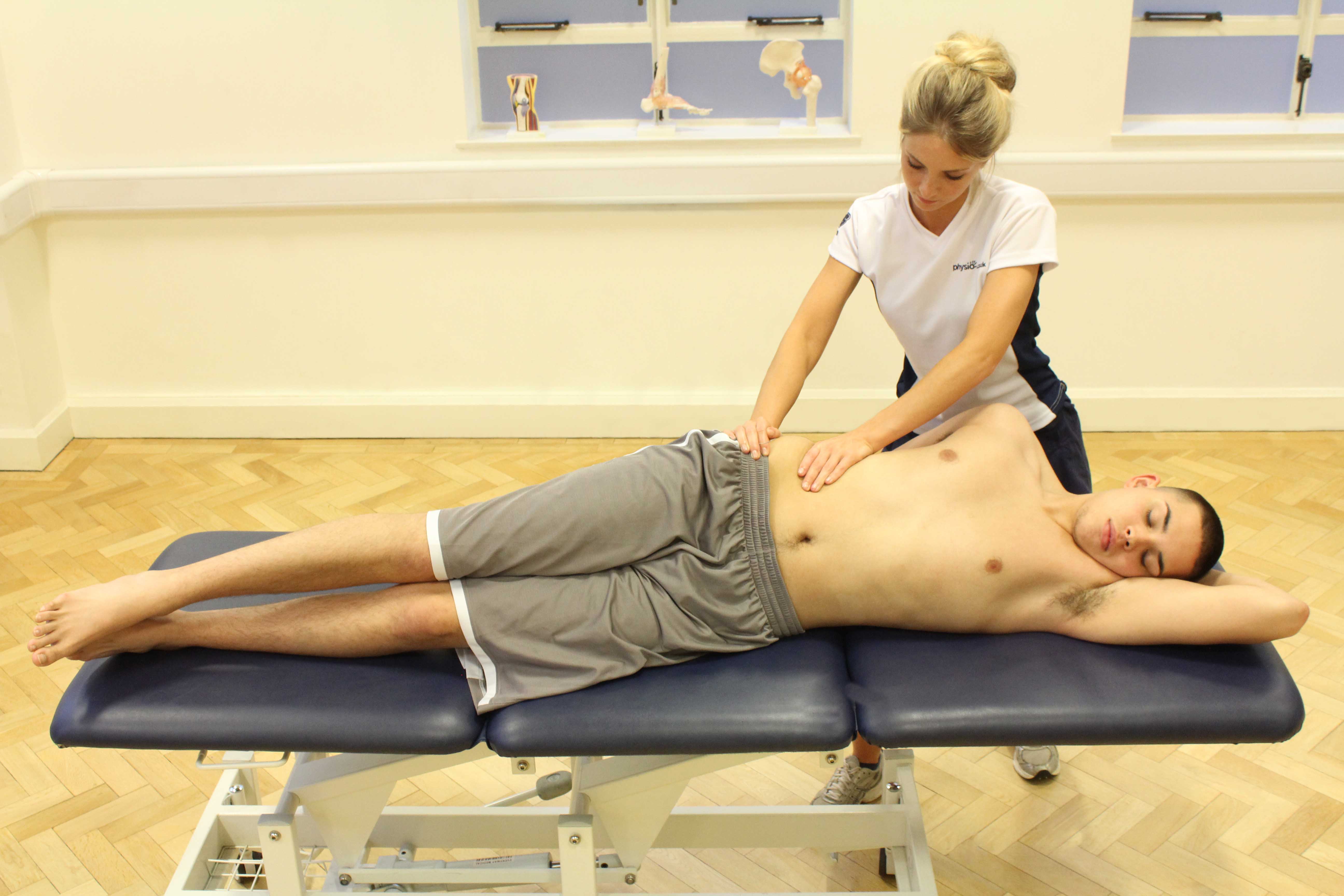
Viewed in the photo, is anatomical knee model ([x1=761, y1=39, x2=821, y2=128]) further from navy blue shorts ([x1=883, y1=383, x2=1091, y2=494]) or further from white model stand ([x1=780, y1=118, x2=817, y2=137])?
navy blue shorts ([x1=883, y1=383, x2=1091, y2=494])

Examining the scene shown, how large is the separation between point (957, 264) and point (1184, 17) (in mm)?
2042

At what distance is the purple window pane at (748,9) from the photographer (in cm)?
496

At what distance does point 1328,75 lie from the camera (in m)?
6.05

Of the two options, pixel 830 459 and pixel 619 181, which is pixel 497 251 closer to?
pixel 619 181

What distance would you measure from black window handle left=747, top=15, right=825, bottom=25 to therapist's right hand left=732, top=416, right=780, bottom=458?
190 cm

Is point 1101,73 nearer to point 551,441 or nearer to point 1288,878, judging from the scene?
point 551,441

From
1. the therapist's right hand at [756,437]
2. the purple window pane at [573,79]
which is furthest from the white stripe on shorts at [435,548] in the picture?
the purple window pane at [573,79]

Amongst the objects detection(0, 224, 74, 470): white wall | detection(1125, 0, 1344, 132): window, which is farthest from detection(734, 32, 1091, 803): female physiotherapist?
detection(0, 224, 74, 470): white wall

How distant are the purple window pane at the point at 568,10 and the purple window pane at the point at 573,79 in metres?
0.16

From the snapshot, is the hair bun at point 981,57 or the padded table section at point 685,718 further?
the hair bun at point 981,57

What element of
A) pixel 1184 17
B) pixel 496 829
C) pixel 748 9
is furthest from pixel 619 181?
pixel 748 9

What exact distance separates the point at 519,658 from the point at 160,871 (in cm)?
84

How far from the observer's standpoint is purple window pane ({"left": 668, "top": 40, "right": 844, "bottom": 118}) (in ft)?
18.7

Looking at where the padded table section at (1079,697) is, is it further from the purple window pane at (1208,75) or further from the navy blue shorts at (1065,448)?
A: the purple window pane at (1208,75)
